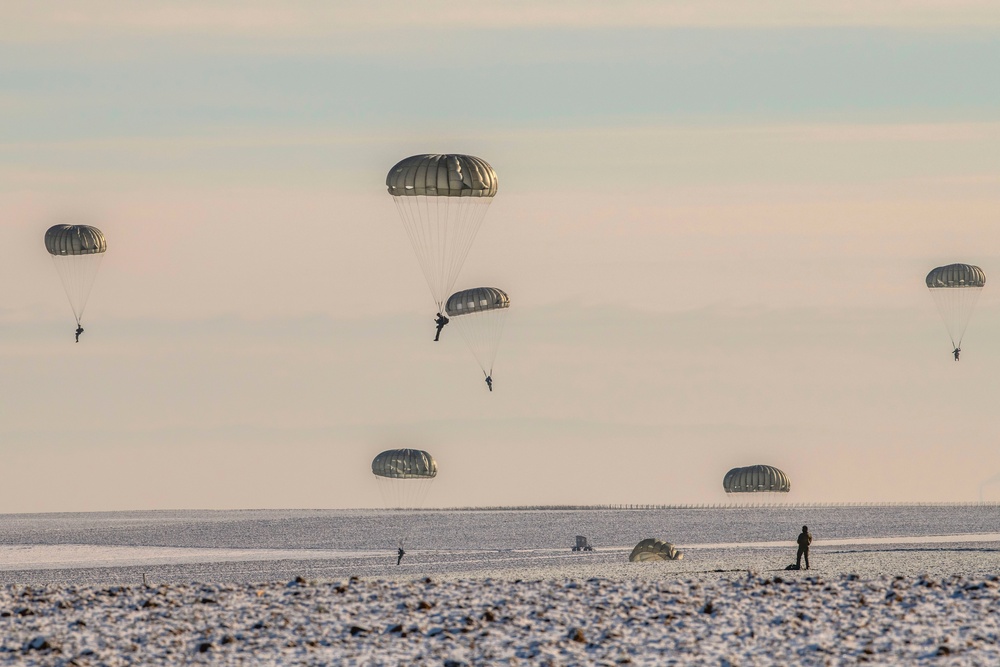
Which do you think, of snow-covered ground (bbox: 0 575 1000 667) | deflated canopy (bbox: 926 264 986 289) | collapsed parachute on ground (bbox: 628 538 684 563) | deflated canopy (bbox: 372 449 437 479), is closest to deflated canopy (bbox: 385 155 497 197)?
collapsed parachute on ground (bbox: 628 538 684 563)

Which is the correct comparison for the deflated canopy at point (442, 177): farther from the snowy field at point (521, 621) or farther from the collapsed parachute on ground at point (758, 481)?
the collapsed parachute on ground at point (758, 481)

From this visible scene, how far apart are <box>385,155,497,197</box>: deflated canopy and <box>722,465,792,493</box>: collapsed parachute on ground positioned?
4833 cm

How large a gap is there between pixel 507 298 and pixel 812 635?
40.5m

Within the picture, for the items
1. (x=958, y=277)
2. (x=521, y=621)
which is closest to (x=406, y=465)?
(x=958, y=277)

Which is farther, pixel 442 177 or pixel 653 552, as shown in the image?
pixel 653 552

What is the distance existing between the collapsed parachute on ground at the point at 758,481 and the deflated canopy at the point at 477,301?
3281 centimetres

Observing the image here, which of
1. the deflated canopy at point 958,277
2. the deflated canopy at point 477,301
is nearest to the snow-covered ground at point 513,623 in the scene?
the deflated canopy at point 477,301

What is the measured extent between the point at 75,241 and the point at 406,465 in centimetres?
2770

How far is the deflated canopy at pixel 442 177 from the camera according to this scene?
4322 cm

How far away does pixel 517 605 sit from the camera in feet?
78.0

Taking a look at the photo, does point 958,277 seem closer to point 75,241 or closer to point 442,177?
point 442,177

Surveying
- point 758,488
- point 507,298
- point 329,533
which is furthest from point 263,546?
point 507,298

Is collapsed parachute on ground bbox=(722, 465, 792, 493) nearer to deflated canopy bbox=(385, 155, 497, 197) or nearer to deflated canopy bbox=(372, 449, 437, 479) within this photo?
deflated canopy bbox=(372, 449, 437, 479)

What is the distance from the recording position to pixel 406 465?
81250 millimetres
